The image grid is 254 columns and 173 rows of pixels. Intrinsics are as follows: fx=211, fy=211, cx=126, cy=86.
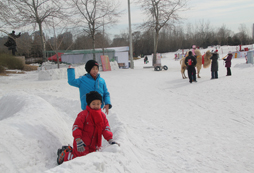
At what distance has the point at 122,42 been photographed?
244 ft

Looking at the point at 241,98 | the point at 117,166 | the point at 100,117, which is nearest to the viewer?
the point at 117,166

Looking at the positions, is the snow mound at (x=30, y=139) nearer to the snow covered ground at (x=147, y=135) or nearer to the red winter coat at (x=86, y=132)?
the snow covered ground at (x=147, y=135)

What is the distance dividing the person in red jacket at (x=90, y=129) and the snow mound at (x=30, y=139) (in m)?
0.30

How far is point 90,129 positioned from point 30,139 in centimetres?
89

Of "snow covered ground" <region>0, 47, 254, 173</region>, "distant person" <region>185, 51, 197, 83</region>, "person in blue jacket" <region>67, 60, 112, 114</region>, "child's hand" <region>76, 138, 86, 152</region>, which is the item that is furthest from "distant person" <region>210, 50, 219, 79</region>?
"child's hand" <region>76, 138, 86, 152</region>

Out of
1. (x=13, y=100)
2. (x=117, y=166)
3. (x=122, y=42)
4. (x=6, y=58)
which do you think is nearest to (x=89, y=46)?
(x=6, y=58)

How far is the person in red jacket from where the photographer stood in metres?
2.99

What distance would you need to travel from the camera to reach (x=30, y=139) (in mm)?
3068

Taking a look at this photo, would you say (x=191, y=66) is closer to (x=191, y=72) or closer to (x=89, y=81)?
(x=191, y=72)

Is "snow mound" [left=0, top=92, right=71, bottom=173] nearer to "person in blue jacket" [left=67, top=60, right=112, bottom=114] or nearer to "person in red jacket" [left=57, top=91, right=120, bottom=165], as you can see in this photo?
"person in red jacket" [left=57, top=91, right=120, bottom=165]

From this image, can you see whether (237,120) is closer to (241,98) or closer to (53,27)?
(241,98)

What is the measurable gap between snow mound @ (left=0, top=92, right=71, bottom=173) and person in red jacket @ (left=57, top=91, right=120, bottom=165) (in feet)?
0.97

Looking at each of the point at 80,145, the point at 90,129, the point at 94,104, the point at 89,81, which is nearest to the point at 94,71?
the point at 89,81

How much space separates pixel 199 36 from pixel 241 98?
7402 centimetres
